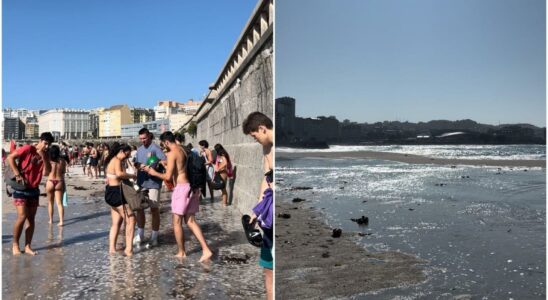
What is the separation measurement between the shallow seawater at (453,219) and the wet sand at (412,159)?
48 mm

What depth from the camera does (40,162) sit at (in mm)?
4094

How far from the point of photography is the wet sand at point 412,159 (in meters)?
2.74

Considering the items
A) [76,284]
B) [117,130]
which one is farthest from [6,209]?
[117,130]

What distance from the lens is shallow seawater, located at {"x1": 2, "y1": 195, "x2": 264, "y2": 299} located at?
10.7 feet

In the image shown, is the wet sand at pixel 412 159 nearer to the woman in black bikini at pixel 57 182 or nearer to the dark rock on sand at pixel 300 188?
the dark rock on sand at pixel 300 188

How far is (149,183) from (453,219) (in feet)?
8.74

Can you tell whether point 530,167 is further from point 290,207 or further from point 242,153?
point 242,153

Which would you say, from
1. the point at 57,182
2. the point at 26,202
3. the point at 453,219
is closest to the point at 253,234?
the point at 453,219

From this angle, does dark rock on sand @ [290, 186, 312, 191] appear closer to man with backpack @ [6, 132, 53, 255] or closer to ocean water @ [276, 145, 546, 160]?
ocean water @ [276, 145, 546, 160]

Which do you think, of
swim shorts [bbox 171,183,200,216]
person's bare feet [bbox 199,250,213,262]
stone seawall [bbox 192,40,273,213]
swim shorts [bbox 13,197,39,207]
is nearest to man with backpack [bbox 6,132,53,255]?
swim shorts [bbox 13,197,39,207]

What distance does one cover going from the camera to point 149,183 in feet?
15.9

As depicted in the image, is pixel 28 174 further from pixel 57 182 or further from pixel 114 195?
pixel 57 182

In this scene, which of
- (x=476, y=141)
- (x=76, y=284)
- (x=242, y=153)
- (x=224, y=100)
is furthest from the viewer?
(x=224, y=100)

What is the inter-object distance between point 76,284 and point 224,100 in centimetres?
510
